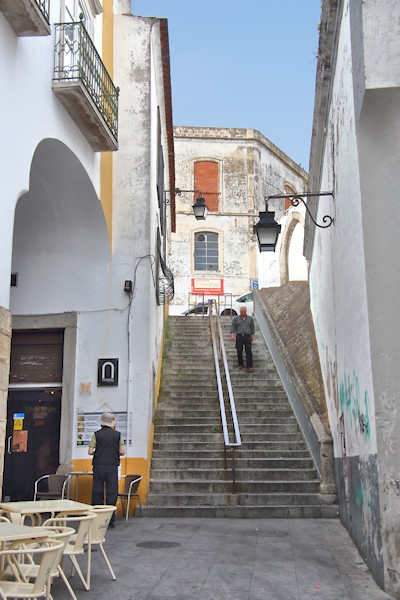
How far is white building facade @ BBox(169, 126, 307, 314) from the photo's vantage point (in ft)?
95.0

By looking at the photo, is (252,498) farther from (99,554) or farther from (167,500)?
(99,554)

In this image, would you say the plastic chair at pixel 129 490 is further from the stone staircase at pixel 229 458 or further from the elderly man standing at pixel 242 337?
the elderly man standing at pixel 242 337

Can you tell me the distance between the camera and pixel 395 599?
534cm

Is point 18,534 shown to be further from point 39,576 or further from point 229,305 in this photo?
point 229,305

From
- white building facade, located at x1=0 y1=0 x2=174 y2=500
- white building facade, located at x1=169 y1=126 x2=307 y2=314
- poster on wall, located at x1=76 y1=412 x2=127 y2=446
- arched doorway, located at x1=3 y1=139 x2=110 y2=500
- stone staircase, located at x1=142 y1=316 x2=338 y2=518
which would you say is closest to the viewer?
stone staircase, located at x1=142 y1=316 x2=338 y2=518

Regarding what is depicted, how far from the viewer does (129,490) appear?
9.73 meters

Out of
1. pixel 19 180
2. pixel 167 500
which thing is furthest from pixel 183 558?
pixel 19 180

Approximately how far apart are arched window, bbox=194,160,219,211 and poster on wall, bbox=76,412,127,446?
810 inches

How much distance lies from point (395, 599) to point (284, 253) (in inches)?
896

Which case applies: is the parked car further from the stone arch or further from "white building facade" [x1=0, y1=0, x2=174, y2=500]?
the stone arch

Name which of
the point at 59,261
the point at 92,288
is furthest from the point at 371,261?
the point at 59,261

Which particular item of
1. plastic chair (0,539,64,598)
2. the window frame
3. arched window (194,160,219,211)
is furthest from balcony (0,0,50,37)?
arched window (194,160,219,211)

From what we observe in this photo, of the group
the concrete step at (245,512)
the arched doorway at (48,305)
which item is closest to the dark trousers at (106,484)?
the concrete step at (245,512)

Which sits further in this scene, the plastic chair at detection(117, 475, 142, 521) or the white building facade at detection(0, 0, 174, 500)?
the white building facade at detection(0, 0, 174, 500)
